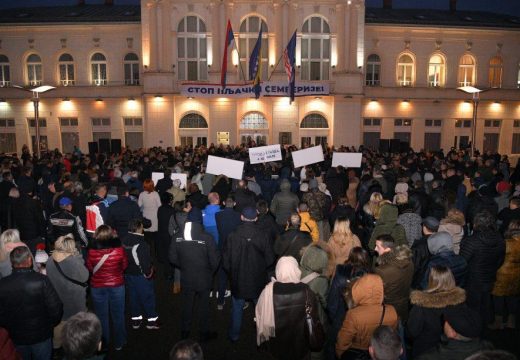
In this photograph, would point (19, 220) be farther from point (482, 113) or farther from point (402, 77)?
point (482, 113)

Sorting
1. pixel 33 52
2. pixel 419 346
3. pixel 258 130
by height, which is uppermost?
pixel 33 52

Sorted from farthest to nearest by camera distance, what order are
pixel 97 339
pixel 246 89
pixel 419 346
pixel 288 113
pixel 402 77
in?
pixel 402 77 < pixel 288 113 < pixel 246 89 < pixel 419 346 < pixel 97 339

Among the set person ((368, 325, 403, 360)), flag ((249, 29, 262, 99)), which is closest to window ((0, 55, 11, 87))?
flag ((249, 29, 262, 99))

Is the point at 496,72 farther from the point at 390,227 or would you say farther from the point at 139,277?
the point at 139,277

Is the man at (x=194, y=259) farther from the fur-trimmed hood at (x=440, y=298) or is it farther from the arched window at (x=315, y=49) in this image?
the arched window at (x=315, y=49)

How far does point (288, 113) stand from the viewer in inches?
1222

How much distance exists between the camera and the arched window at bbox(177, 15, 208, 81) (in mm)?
29672

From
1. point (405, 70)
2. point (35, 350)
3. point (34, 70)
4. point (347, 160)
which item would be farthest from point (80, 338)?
point (34, 70)

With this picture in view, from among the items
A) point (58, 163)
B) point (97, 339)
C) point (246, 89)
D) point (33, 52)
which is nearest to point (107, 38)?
point (33, 52)

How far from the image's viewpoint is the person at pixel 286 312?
194 inches

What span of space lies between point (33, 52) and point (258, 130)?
59.6ft

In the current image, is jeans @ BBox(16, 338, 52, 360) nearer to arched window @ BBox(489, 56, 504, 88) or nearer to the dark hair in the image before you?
the dark hair

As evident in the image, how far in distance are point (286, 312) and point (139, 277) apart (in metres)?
3.09

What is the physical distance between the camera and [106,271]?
6.19 meters
